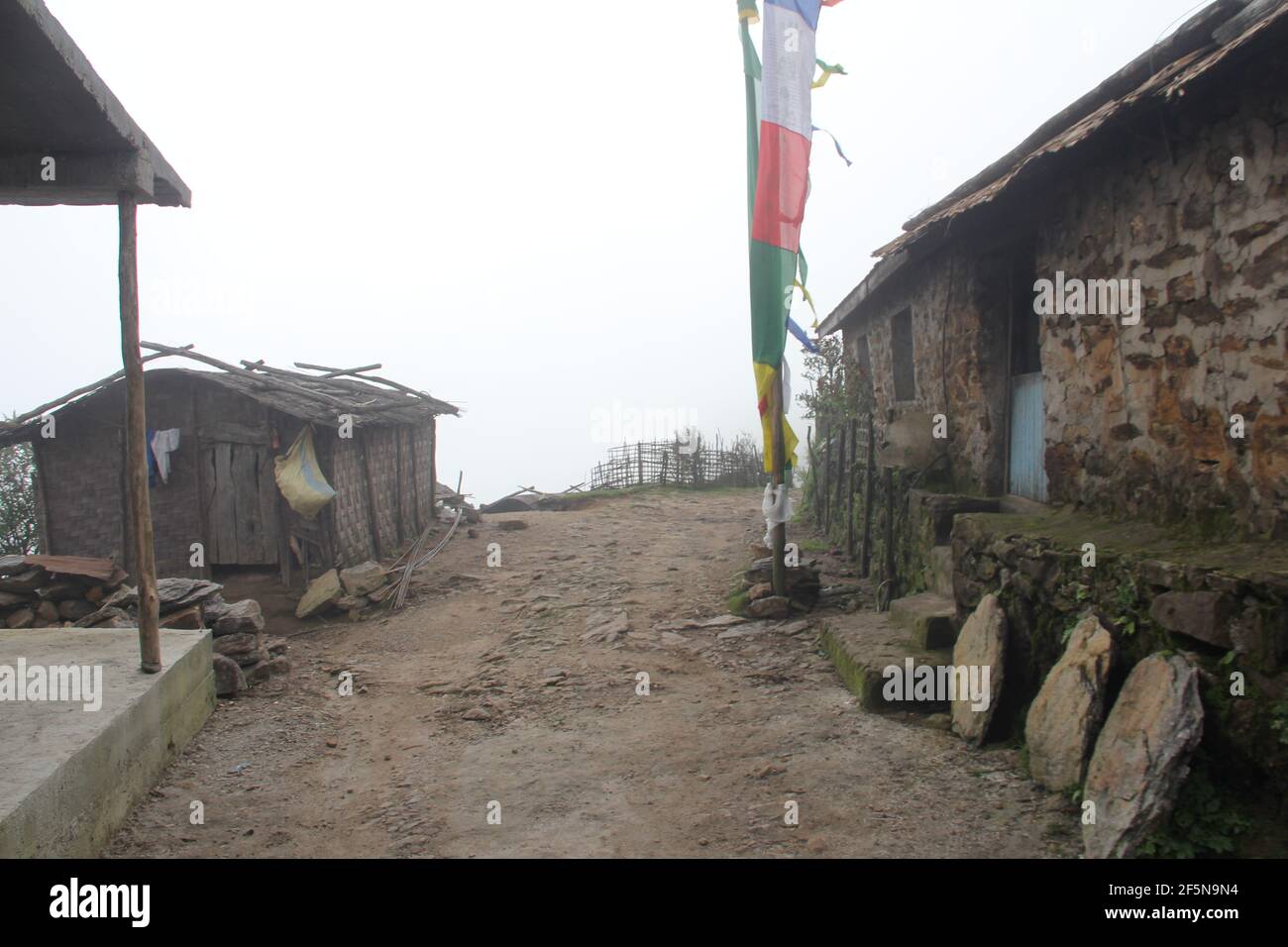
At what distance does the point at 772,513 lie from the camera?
7.47 m

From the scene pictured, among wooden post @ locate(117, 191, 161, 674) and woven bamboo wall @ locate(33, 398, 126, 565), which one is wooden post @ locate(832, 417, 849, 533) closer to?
wooden post @ locate(117, 191, 161, 674)

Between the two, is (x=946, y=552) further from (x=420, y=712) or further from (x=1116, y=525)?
(x=420, y=712)

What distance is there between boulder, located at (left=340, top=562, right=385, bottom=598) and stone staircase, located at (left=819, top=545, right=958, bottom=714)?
6.40 meters

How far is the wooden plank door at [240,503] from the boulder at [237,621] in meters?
4.19

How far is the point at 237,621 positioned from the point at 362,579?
341 cm

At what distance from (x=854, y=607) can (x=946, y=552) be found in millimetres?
1444

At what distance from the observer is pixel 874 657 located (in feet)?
17.0

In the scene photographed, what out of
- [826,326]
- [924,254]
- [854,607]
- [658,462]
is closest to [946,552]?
[854,607]

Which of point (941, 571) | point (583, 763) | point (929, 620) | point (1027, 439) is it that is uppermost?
point (1027, 439)

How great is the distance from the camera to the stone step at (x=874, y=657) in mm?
4887

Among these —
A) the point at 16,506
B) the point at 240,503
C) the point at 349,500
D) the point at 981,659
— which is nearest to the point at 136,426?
the point at 981,659

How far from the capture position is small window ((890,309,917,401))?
9234mm

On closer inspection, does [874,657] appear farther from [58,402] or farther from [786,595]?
[58,402]

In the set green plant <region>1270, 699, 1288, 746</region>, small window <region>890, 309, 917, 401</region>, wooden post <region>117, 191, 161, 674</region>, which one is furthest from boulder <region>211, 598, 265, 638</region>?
small window <region>890, 309, 917, 401</region>
